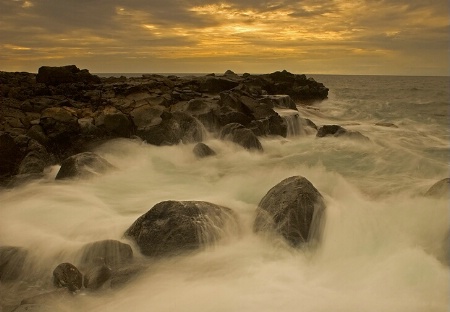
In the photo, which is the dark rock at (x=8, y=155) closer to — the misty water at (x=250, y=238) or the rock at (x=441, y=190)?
the misty water at (x=250, y=238)

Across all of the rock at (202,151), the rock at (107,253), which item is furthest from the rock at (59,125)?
the rock at (107,253)

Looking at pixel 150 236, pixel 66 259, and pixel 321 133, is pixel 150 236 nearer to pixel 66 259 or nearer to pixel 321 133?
pixel 66 259

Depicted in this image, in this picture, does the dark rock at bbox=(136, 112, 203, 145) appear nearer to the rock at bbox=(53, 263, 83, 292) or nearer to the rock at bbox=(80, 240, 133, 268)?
A: the rock at bbox=(80, 240, 133, 268)

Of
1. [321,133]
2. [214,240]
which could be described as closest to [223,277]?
[214,240]

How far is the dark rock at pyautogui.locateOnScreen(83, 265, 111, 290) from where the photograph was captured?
526 centimetres

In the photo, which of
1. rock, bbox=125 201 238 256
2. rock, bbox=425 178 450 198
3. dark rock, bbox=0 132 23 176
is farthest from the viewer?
dark rock, bbox=0 132 23 176

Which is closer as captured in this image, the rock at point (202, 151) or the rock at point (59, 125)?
the rock at point (59, 125)

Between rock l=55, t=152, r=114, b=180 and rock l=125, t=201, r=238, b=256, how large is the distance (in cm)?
407

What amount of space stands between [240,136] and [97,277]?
9252 mm

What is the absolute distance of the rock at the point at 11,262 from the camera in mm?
5656

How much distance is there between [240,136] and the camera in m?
14.0

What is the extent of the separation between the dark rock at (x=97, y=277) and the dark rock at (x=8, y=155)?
6466 millimetres

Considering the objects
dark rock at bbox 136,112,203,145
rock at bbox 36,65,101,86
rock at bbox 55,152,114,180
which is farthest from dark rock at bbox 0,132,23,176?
rock at bbox 36,65,101,86

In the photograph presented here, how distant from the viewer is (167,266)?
A: 590 centimetres
